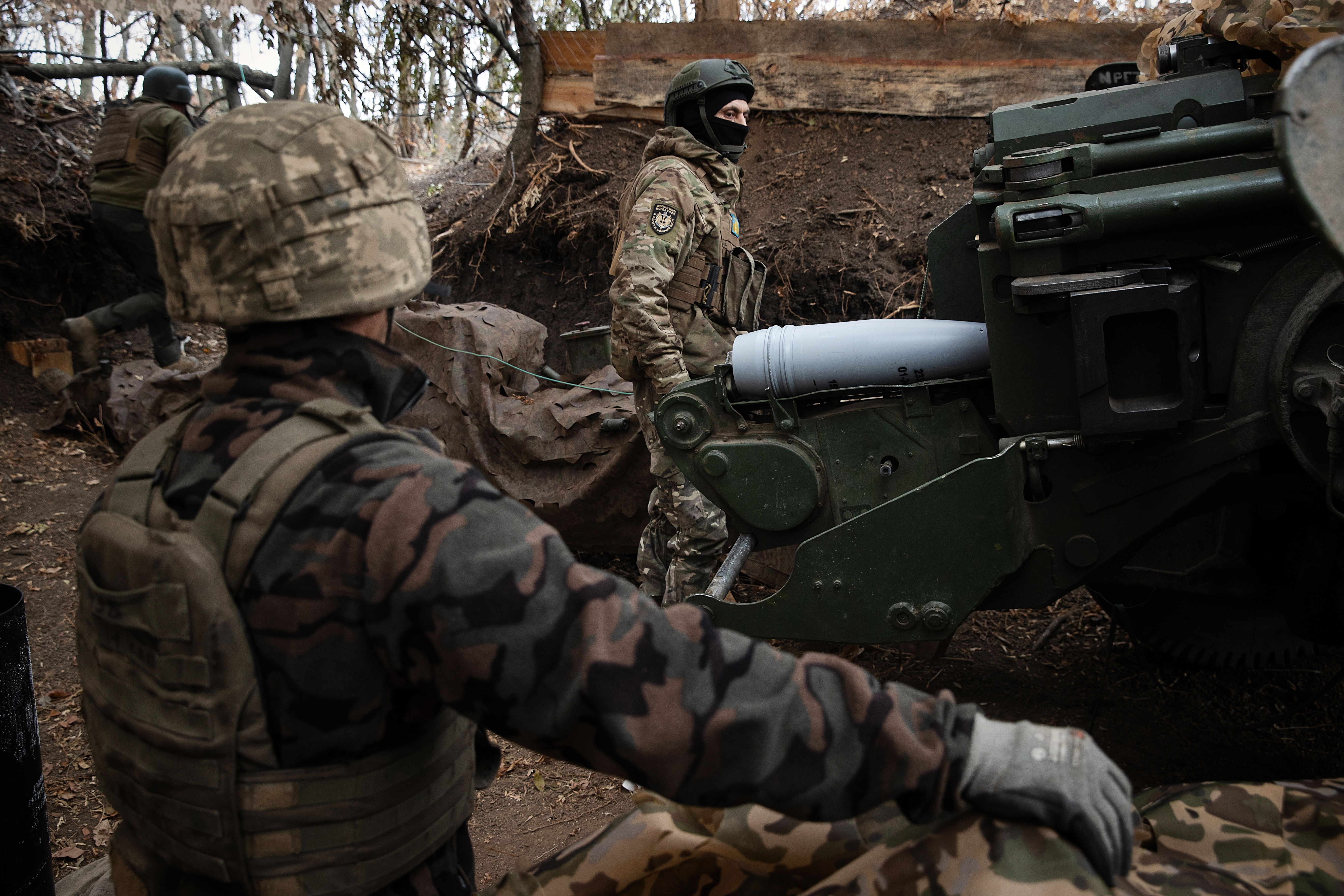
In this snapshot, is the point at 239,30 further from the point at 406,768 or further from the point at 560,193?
the point at 406,768

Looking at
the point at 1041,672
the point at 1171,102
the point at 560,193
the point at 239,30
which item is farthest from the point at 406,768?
the point at 239,30

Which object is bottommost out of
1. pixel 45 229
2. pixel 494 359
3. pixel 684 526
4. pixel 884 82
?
pixel 684 526

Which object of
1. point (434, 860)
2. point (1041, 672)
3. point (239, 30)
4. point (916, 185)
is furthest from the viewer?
point (239, 30)

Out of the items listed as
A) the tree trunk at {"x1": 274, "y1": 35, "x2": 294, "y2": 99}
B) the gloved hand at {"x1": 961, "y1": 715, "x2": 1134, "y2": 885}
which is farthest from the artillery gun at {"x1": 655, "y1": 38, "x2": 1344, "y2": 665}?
the tree trunk at {"x1": 274, "y1": 35, "x2": 294, "y2": 99}

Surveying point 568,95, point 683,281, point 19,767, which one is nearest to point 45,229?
point 568,95

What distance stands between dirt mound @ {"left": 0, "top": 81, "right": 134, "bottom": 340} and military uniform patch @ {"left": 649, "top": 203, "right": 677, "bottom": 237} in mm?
5678

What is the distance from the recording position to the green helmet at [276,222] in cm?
156

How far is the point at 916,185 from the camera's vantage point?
700cm

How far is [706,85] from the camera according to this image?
15.1 ft

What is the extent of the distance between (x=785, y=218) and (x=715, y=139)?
2.41m

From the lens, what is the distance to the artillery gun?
272 cm

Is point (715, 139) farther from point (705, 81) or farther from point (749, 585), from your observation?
point (749, 585)

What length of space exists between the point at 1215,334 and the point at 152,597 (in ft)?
8.66

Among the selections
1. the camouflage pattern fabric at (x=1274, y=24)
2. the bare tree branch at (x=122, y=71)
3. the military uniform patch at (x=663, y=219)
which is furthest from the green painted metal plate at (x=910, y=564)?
the bare tree branch at (x=122, y=71)
